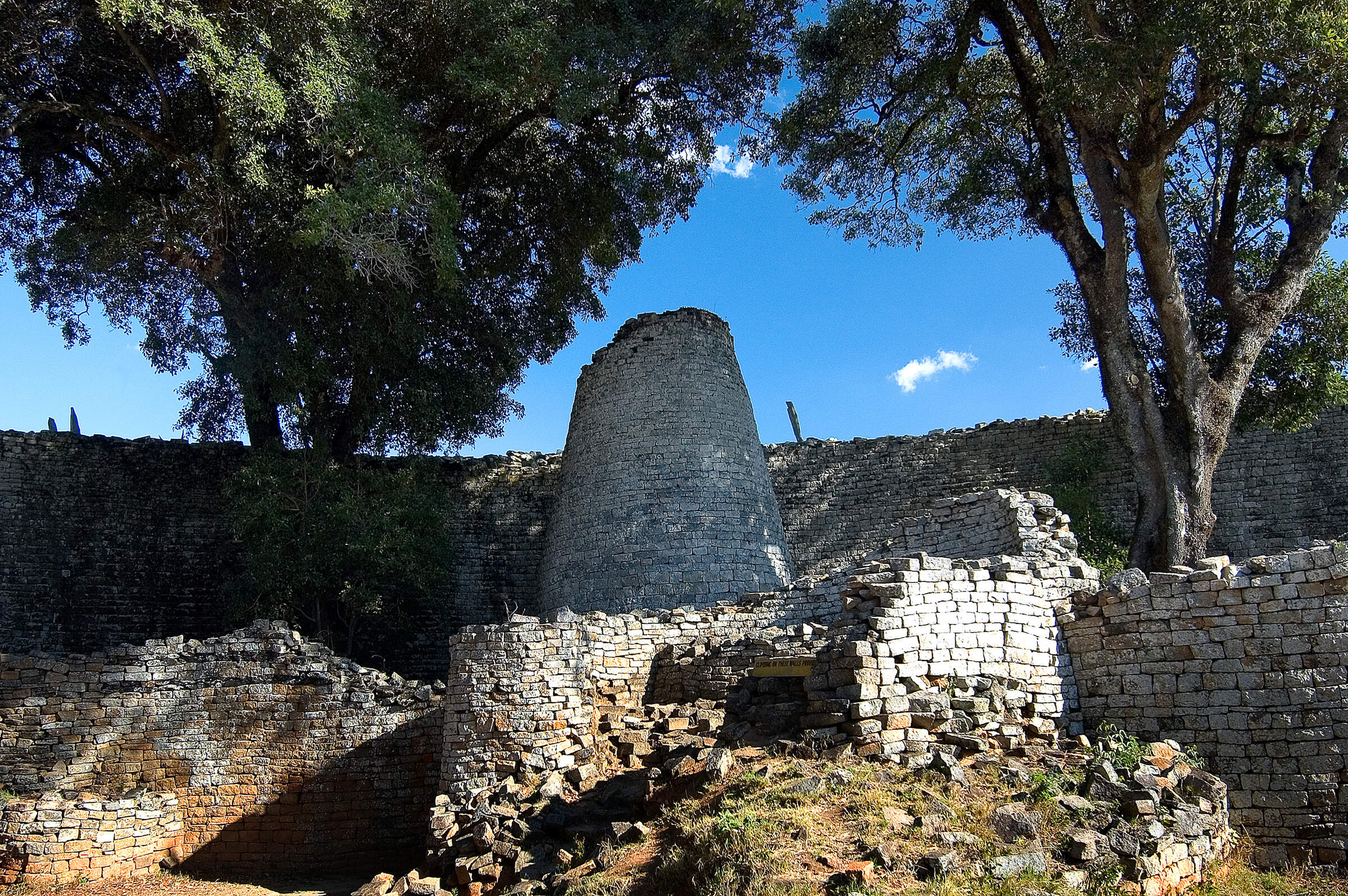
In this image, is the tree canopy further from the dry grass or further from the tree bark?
the tree bark

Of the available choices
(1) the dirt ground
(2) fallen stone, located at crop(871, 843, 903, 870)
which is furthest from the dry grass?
(1) the dirt ground

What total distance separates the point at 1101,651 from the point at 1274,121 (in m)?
8.47

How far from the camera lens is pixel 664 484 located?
13.5m

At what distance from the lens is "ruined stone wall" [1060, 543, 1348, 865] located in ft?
22.7

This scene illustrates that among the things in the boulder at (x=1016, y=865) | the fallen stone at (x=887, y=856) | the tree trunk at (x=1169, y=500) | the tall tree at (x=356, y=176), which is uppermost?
the tall tree at (x=356, y=176)

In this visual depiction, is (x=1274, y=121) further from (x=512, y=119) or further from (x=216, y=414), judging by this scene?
(x=216, y=414)

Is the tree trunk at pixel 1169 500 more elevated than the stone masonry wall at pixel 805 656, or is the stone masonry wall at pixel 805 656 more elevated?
the tree trunk at pixel 1169 500

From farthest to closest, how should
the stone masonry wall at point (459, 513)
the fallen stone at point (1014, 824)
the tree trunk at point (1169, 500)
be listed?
the stone masonry wall at point (459, 513) < the tree trunk at point (1169, 500) < the fallen stone at point (1014, 824)

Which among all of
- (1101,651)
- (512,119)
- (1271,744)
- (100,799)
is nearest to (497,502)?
(512,119)

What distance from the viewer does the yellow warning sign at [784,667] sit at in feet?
26.4

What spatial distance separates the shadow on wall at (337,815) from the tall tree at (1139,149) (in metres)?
8.23

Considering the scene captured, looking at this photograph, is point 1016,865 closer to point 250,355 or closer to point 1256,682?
point 1256,682

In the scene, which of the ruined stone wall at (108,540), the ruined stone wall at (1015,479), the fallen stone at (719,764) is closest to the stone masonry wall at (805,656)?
the fallen stone at (719,764)

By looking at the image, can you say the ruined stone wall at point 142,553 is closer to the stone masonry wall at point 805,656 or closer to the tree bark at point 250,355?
the tree bark at point 250,355
